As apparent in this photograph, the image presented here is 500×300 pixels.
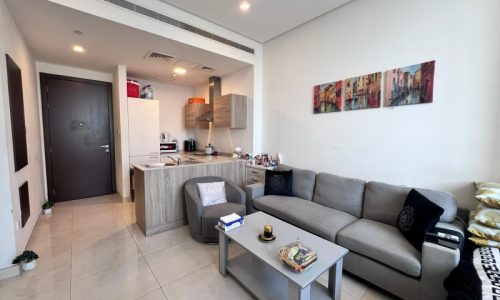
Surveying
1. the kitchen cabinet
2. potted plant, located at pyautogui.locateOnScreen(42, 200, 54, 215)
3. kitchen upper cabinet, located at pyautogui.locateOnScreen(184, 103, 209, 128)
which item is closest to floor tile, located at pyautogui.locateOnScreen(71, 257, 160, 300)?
the kitchen cabinet

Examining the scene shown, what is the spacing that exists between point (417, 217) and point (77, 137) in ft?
17.8

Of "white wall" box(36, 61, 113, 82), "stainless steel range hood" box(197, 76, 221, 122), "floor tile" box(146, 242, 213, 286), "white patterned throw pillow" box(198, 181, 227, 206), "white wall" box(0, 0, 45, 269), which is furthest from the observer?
"stainless steel range hood" box(197, 76, 221, 122)

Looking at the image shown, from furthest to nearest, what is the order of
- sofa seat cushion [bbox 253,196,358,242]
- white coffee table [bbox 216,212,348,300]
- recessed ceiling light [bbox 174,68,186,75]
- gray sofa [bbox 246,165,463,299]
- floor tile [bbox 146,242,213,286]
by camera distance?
recessed ceiling light [bbox 174,68,186,75] → sofa seat cushion [bbox 253,196,358,242] → floor tile [bbox 146,242,213,286] → gray sofa [bbox 246,165,463,299] → white coffee table [bbox 216,212,348,300]

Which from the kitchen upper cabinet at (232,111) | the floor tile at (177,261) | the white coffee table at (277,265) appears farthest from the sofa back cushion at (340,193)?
the kitchen upper cabinet at (232,111)

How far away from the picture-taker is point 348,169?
9.48 feet

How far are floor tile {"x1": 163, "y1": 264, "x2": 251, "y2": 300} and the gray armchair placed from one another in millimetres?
537

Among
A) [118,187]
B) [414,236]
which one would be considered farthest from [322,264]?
[118,187]

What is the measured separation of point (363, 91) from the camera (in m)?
2.68

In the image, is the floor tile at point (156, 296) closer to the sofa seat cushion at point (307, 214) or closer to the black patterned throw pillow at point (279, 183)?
the sofa seat cushion at point (307, 214)

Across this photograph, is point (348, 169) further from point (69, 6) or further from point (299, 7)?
point (69, 6)

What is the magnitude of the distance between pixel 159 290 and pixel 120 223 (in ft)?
5.75

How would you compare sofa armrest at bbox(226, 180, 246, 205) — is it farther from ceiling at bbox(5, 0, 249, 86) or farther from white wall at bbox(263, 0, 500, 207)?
ceiling at bbox(5, 0, 249, 86)

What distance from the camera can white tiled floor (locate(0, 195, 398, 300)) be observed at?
1.81m

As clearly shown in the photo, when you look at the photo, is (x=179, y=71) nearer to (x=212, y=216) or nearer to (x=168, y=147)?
(x=168, y=147)
